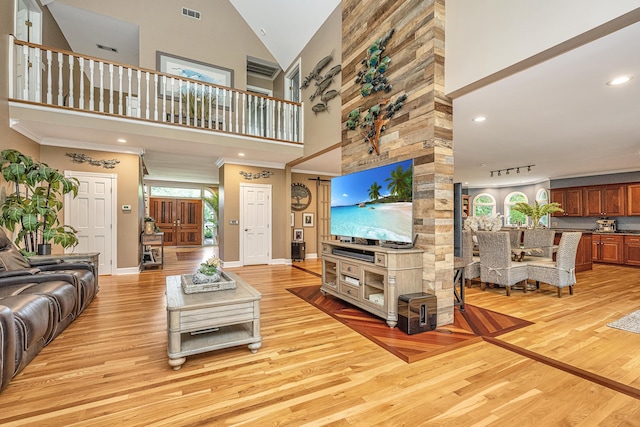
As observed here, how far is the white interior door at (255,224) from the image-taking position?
6.99m

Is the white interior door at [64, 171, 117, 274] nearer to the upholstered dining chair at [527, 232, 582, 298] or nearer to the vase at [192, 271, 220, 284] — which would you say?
the vase at [192, 271, 220, 284]

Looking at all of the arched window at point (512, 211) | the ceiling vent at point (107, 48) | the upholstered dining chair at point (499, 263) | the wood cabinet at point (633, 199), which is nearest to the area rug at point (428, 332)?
the upholstered dining chair at point (499, 263)

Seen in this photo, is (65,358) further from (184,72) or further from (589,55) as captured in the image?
(184,72)

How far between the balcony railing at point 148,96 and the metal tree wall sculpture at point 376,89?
2.60m

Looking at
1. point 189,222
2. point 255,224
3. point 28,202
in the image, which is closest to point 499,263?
point 255,224

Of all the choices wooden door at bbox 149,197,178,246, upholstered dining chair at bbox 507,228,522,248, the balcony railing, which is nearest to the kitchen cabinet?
upholstered dining chair at bbox 507,228,522,248

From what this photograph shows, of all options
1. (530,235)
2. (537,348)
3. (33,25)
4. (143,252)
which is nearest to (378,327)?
(537,348)

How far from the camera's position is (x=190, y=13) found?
6.54m

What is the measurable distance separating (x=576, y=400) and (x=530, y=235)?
4638 mm

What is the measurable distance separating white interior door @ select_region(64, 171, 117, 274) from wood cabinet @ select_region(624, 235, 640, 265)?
11.6 m

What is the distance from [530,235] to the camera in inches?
224

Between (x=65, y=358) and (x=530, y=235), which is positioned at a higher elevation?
(x=530, y=235)

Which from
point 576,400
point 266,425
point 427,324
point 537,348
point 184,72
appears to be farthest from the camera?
point 184,72

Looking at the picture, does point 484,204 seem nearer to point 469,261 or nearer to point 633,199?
point 633,199
